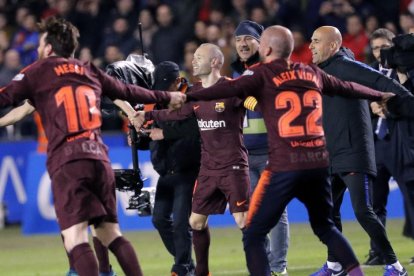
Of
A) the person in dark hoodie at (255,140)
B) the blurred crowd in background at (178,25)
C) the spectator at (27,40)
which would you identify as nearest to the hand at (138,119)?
the person in dark hoodie at (255,140)

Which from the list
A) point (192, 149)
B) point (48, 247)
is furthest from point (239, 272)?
point (48, 247)

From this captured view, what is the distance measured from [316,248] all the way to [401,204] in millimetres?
3521

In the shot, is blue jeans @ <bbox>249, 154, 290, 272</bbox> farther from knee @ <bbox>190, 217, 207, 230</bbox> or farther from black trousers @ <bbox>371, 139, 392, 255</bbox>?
black trousers @ <bbox>371, 139, 392, 255</bbox>

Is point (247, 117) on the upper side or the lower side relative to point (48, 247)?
upper

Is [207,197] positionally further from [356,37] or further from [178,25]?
[178,25]

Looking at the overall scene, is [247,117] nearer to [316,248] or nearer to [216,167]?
[216,167]

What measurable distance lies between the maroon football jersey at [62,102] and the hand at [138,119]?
1.06m

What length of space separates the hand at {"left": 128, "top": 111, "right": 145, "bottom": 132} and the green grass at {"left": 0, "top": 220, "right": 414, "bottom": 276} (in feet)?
6.36

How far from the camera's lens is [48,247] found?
15.1 m

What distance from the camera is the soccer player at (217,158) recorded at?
33.0 feet

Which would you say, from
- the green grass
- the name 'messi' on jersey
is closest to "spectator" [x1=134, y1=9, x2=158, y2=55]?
the green grass

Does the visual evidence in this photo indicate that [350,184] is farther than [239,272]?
No

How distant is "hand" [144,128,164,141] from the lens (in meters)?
10.6

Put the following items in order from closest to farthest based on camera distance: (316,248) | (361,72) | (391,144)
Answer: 1. (361,72)
2. (391,144)
3. (316,248)
